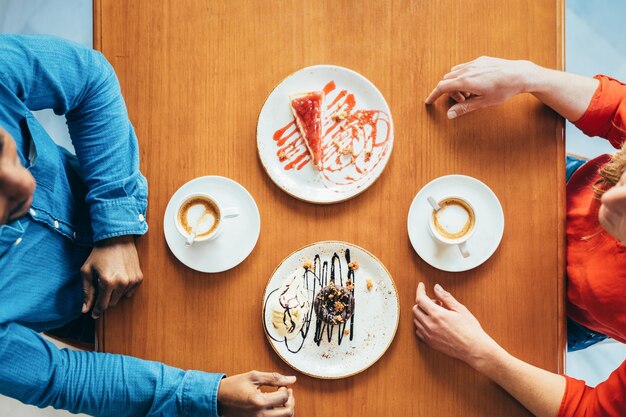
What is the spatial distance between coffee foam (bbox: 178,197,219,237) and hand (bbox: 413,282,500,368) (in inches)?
20.8

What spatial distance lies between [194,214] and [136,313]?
0.28m

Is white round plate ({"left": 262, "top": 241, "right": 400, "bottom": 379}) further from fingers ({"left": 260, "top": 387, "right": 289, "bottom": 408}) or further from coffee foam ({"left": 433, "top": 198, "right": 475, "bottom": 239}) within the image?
coffee foam ({"left": 433, "top": 198, "right": 475, "bottom": 239})

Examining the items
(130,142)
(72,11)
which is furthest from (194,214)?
(72,11)

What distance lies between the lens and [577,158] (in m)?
1.56

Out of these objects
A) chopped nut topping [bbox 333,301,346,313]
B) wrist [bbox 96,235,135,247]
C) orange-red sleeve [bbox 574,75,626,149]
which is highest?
orange-red sleeve [bbox 574,75,626,149]

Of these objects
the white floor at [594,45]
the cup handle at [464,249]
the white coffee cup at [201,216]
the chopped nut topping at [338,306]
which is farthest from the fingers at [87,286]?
the white floor at [594,45]

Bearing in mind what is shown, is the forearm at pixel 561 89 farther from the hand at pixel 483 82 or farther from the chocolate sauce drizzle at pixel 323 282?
the chocolate sauce drizzle at pixel 323 282

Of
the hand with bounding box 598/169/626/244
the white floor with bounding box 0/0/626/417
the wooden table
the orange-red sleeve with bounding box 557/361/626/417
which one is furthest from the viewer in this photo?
the white floor with bounding box 0/0/626/417

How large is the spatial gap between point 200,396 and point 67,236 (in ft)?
1.59

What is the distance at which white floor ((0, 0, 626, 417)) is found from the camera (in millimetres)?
2039

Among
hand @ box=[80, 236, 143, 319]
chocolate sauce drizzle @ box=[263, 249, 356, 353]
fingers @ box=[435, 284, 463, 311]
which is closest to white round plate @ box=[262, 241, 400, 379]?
chocolate sauce drizzle @ box=[263, 249, 356, 353]

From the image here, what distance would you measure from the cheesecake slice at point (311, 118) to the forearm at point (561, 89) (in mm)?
501

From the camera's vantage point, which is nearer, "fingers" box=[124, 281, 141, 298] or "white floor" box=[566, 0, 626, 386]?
"fingers" box=[124, 281, 141, 298]

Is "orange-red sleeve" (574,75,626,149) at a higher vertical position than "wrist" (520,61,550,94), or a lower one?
lower
